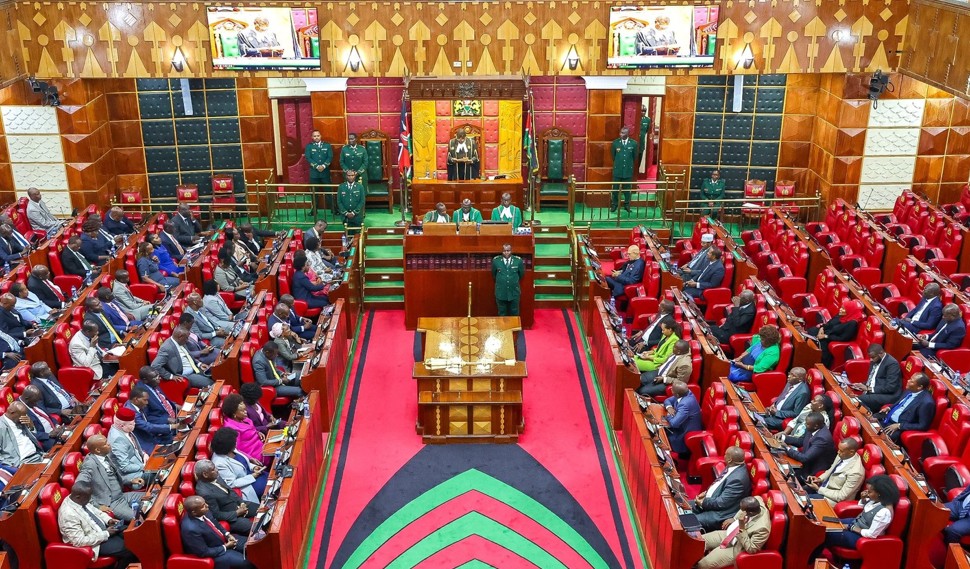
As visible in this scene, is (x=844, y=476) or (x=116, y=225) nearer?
(x=844, y=476)

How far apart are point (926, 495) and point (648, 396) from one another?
10.7 feet

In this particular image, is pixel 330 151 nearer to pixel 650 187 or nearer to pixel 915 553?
pixel 650 187

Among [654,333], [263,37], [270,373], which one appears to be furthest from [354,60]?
[654,333]

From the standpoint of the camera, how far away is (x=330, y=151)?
16.8 metres

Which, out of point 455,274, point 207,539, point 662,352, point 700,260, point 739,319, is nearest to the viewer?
point 207,539

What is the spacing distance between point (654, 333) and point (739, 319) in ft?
3.53

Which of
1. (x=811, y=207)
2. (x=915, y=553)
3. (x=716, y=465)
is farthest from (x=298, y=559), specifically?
(x=811, y=207)

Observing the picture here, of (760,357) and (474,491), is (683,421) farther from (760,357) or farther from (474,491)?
(474,491)

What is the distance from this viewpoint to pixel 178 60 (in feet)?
49.3

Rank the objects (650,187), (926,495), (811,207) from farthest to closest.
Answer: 1. (650,187)
2. (811,207)
3. (926,495)

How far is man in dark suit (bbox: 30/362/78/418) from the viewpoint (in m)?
9.26

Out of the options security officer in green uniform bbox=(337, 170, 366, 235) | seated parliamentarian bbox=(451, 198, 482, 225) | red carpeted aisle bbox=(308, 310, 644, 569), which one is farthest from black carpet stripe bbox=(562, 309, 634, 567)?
security officer in green uniform bbox=(337, 170, 366, 235)

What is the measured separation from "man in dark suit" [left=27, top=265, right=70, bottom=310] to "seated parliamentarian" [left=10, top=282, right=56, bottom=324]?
0.19 metres

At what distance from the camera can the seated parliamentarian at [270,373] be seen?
10070 millimetres
